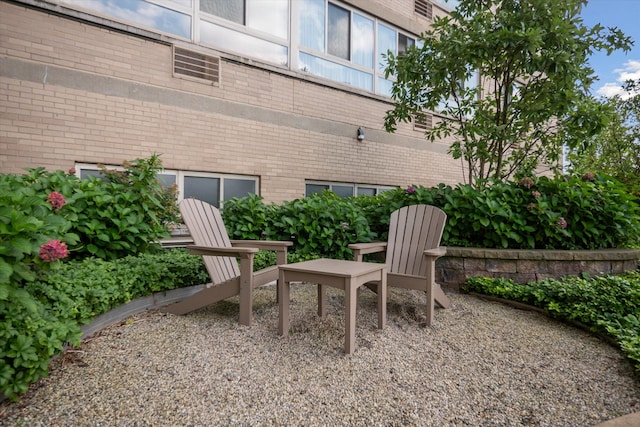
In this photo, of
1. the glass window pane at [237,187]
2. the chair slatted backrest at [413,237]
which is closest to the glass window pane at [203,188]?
the glass window pane at [237,187]

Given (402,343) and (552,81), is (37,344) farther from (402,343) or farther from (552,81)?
(552,81)

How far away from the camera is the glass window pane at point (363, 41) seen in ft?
25.6

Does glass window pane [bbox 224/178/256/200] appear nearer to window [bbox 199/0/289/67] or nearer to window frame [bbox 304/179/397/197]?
window frame [bbox 304/179/397/197]

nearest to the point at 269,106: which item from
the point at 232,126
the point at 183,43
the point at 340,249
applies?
the point at 232,126

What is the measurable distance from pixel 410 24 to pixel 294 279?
27.0 ft

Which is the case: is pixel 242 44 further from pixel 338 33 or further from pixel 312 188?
pixel 312 188

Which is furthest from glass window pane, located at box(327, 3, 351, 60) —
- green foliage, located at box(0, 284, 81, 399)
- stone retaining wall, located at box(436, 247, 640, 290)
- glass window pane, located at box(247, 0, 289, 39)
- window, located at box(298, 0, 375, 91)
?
green foliage, located at box(0, 284, 81, 399)

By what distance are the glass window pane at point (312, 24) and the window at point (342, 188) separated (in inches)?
103

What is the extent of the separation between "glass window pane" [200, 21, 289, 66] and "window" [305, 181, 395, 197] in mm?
2297

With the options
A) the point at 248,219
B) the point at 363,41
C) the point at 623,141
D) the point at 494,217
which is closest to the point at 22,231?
the point at 248,219

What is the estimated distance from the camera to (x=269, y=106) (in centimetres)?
642

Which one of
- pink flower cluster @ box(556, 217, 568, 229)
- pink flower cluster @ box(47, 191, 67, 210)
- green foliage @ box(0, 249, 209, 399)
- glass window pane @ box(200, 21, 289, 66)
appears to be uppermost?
glass window pane @ box(200, 21, 289, 66)

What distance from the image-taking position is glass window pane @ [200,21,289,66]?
580 centimetres

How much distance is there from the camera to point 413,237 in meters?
3.74
